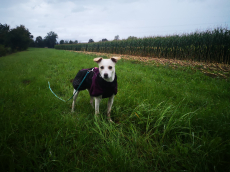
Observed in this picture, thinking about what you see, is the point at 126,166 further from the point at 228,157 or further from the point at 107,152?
the point at 228,157

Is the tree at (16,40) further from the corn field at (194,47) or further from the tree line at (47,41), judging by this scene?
the tree line at (47,41)

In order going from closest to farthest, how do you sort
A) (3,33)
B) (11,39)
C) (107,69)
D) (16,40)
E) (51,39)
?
(107,69), (3,33), (11,39), (16,40), (51,39)

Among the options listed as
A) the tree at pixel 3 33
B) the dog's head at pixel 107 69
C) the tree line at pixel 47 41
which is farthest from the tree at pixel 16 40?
the tree line at pixel 47 41

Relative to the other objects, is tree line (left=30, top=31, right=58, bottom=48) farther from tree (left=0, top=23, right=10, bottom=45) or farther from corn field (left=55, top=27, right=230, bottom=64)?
corn field (left=55, top=27, right=230, bottom=64)

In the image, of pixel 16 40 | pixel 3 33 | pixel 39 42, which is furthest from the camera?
pixel 39 42

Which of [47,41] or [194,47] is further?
[47,41]

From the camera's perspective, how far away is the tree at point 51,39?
9142cm

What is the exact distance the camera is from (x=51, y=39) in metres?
94.4

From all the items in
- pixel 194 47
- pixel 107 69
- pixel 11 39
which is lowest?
pixel 107 69

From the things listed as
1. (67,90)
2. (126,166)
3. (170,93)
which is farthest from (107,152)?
(67,90)

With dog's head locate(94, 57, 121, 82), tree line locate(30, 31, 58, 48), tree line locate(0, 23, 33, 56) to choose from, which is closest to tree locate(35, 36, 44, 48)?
tree line locate(30, 31, 58, 48)

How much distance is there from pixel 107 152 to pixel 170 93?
2946 mm

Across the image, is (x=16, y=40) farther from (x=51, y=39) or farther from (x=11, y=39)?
(x=51, y=39)

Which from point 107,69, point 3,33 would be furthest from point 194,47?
point 3,33
